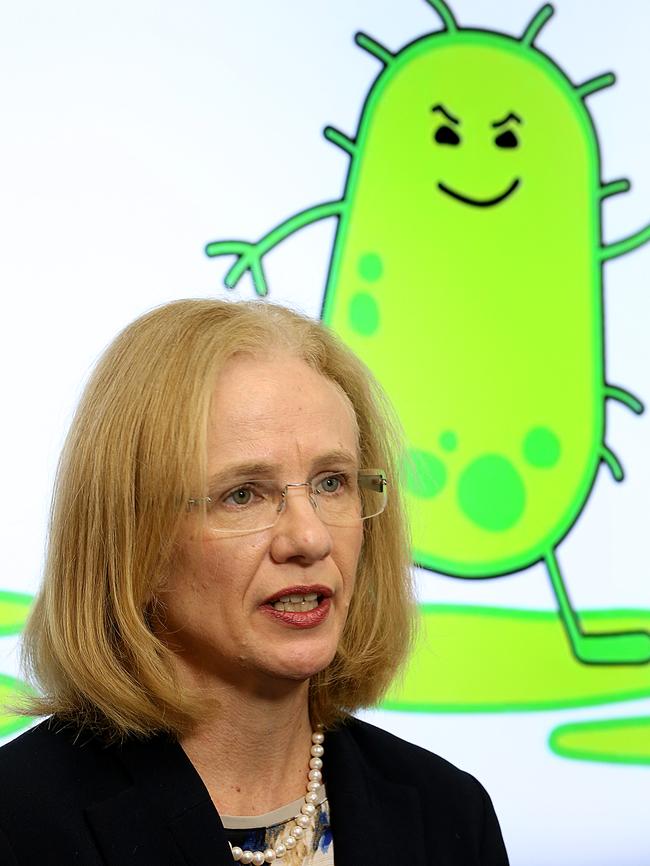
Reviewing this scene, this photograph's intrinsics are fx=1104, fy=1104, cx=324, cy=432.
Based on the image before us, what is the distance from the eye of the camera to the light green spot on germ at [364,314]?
8.80ft

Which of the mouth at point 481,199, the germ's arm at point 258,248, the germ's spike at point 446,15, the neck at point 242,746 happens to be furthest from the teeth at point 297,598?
the germ's spike at point 446,15

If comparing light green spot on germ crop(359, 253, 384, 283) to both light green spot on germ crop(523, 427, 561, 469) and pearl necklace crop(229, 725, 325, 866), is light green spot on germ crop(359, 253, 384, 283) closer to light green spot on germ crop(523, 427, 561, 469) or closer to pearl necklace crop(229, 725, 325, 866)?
light green spot on germ crop(523, 427, 561, 469)

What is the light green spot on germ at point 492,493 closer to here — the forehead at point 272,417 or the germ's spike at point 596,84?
the germ's spike at point 596,84

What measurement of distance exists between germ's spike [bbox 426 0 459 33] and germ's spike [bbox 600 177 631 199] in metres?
0.56

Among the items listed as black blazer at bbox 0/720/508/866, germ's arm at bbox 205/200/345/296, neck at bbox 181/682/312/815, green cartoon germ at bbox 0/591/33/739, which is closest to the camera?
black blazer at bbox 0/720/508/866

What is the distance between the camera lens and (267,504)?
4.31 ft

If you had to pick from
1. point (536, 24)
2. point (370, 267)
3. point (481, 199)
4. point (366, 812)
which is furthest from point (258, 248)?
point (366, 812)

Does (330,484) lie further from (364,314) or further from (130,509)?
(364,314)

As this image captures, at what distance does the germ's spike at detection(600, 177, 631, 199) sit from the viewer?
2.86 metres

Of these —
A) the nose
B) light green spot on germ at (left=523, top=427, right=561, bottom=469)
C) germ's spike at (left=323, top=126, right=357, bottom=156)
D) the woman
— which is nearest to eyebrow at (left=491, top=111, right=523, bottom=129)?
germ's spike at (left=323, top=126, right=357, bottom=156)

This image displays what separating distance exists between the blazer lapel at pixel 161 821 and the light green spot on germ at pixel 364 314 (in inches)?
60.7

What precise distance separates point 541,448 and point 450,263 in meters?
0.52

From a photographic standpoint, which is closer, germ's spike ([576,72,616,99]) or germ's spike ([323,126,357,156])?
germ's spike ([323,126,357,156])

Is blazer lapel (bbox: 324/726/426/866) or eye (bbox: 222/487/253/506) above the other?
eye (bbox: 222/487/253/506)
